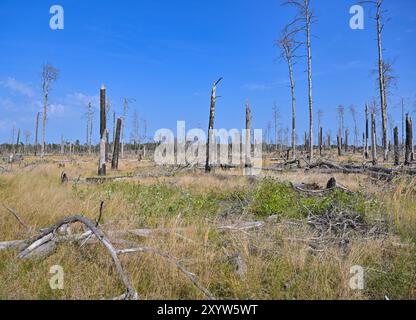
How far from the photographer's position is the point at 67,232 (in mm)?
3469

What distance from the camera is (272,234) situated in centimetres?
409

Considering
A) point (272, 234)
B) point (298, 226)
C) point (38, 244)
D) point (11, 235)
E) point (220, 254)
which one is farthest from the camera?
A: point (298, 226)

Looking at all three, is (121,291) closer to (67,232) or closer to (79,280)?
(79,280)

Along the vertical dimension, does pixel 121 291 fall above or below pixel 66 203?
below

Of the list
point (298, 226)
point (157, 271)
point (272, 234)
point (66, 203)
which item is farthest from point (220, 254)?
point (66, 203)

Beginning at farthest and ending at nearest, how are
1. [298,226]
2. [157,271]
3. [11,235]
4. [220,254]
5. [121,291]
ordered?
[298,226]
[11,235]
[220,254]
[157,271]
[121,291]

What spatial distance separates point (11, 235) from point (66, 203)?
1736 millimetres

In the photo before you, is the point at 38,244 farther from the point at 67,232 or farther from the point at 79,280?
the point at 79,280

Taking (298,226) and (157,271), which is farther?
(298,226)
